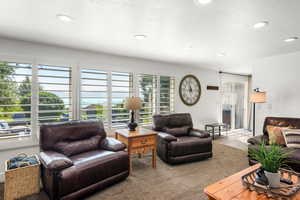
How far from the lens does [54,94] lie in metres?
3.09

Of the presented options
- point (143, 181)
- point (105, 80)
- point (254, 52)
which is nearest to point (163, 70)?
point (105, 80)

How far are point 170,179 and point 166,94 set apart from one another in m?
2.48

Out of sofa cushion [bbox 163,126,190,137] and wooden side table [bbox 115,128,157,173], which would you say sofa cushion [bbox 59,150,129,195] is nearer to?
wooden side table [bbox 115,128,157,173]

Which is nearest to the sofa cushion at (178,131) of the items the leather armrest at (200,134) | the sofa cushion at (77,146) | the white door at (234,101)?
the leather armrest at (200,134)

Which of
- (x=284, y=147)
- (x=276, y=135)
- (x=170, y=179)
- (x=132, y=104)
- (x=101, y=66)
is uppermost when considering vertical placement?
(x=101, y=66)

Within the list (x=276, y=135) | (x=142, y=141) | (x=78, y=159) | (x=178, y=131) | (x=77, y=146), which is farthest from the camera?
(x=178, y=131)

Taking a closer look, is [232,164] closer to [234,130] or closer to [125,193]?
[125,193]

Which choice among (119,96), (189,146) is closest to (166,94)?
(119,96)

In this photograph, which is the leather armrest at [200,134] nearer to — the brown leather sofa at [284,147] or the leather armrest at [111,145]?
the brown leather sofa at [284,147]

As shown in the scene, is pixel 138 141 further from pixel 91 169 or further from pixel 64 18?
pixel 64 18

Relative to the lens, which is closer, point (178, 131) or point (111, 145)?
point (111, 145)

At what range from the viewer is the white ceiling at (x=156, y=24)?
68.0 inches

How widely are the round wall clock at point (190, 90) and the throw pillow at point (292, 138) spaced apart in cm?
Answer: 262

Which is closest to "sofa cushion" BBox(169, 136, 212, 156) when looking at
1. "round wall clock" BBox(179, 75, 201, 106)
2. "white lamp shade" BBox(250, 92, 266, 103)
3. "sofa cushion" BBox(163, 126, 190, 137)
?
"sofa cushion" BBox(163, 126, 190, 137)
